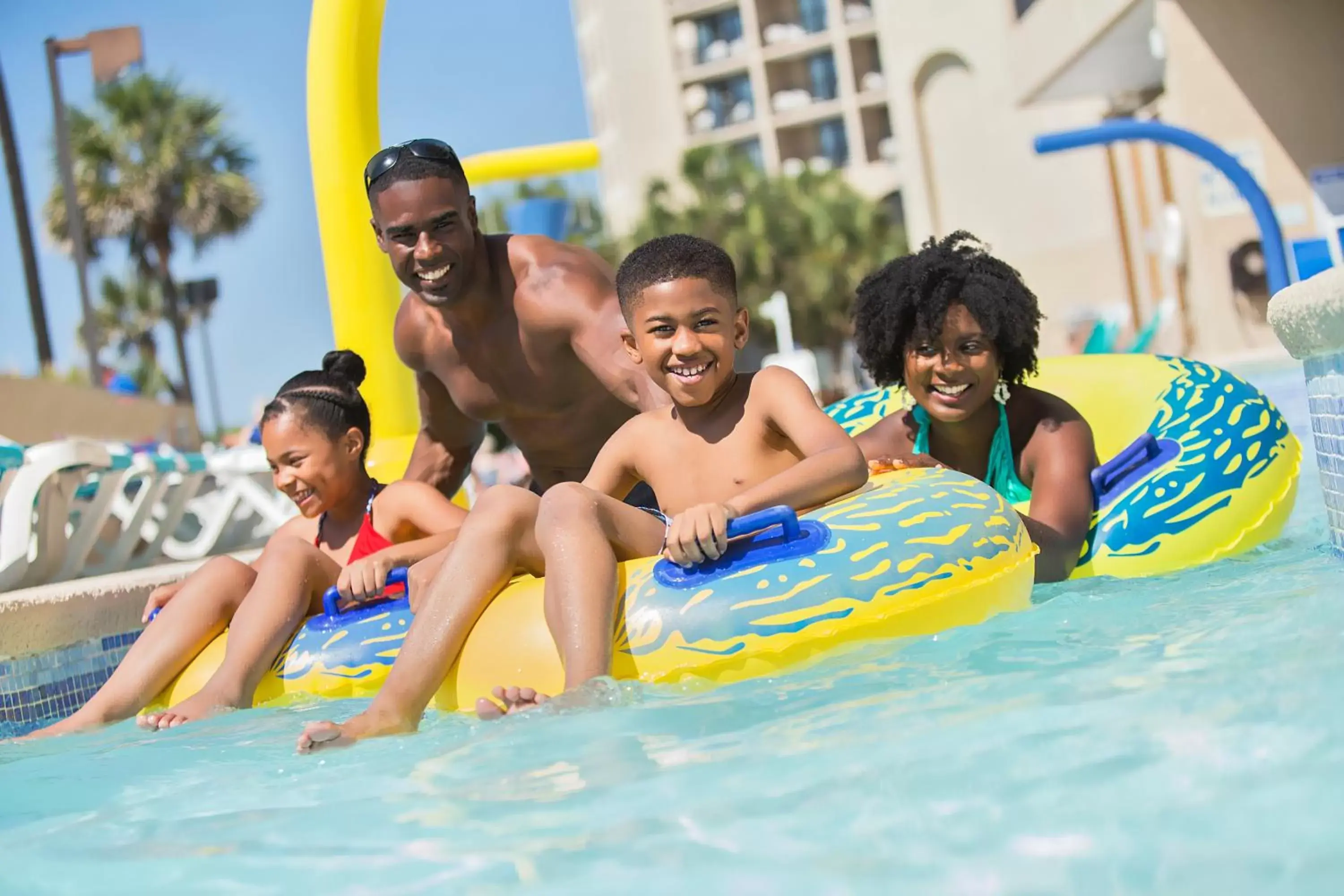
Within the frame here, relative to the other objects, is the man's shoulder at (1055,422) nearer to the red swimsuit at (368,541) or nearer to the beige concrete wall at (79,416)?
the red swimsuit at (368,541)

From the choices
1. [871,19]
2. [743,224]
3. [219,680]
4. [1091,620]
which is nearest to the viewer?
[1091,620]

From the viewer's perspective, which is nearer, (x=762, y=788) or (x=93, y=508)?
(x=762, y=788)

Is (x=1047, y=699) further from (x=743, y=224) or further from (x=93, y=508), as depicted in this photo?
(x=743, y=224)

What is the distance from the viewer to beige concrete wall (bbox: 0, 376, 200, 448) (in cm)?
1238

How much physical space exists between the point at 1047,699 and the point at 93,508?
533 centimetres

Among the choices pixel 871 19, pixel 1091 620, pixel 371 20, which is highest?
pixel 871 19

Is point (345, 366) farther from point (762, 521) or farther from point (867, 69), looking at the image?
point (867, 69)

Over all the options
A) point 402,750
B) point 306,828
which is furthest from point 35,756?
point 306,828

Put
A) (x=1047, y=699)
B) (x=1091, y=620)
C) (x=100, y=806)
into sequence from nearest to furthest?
(x=1047, y=699) → (x=100, y=806) → (x=1091, y=620)

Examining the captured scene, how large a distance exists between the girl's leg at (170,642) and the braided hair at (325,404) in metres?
0.43

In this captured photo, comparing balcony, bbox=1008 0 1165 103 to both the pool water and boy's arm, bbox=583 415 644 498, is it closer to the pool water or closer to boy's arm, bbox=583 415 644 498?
boy's arm, bbox=583 415 644 498

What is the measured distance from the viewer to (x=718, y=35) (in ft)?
162

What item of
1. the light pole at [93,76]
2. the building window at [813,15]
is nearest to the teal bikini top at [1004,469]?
the light pole at [93,76]

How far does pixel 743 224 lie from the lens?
41.2 metres
